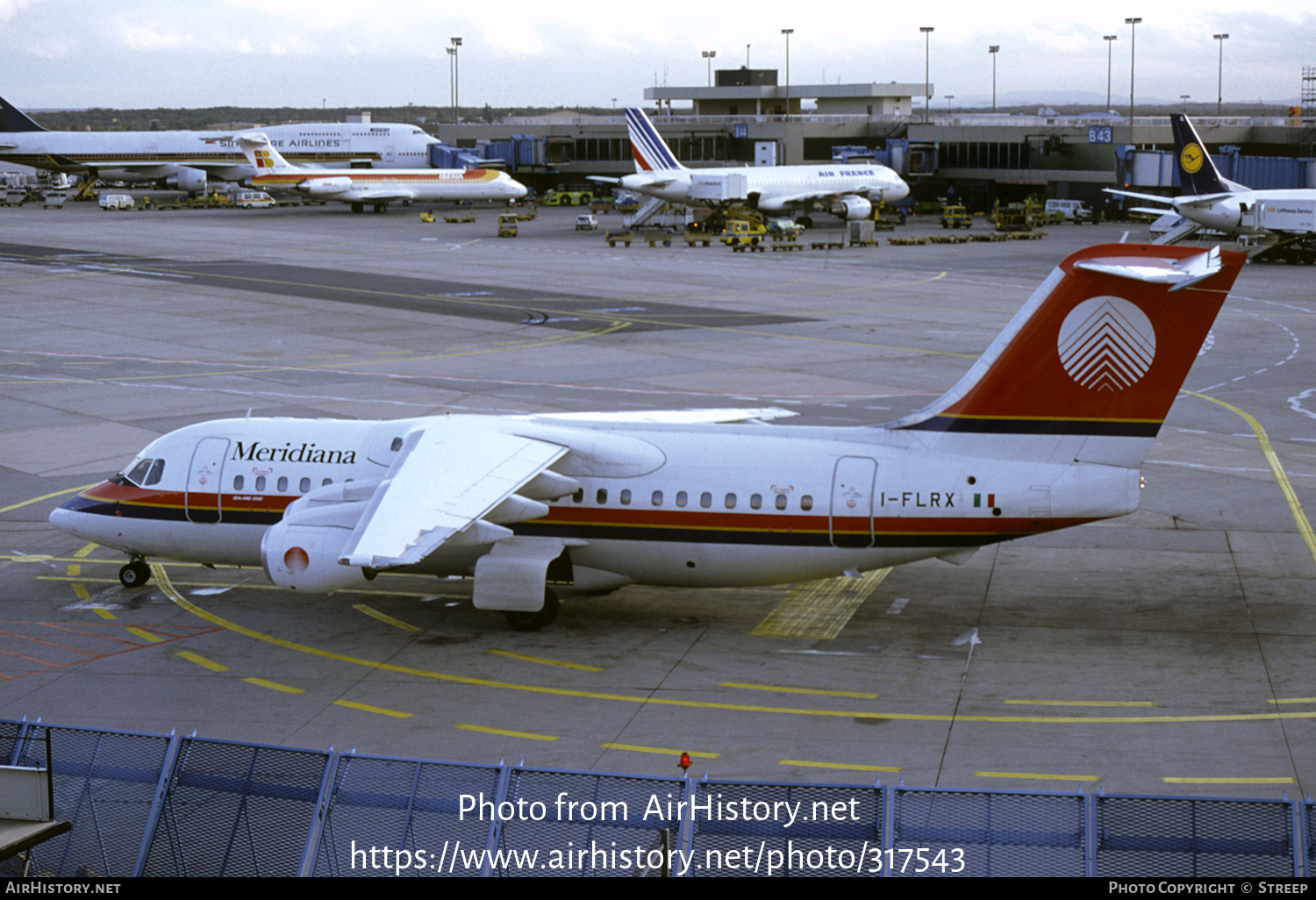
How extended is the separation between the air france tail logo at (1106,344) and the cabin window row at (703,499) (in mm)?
5313

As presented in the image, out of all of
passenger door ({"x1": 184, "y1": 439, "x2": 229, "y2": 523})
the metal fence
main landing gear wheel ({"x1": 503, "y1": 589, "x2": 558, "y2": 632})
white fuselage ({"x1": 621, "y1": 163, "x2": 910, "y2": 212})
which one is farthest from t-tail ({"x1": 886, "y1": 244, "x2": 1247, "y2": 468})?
white fuselage ({"x1": 621, "y1": 163, "x2": 910, "y2": 212})

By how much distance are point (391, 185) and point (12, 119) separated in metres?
51.0

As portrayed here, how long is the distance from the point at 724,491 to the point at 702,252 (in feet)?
251

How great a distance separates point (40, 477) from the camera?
128ft

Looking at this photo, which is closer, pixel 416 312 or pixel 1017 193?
pixel 416 312

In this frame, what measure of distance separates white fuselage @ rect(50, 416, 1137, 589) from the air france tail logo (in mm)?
1624

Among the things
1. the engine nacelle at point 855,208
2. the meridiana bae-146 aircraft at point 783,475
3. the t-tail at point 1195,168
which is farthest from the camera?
the engine nacelle at point 855,208

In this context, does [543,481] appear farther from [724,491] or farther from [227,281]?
[227,281]

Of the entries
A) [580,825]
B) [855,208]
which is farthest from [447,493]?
[855,208]

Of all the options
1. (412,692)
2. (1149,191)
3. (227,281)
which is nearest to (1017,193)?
(1149,191)

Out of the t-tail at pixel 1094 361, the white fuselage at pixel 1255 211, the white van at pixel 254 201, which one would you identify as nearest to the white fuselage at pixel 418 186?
the white van at pixel 254 201

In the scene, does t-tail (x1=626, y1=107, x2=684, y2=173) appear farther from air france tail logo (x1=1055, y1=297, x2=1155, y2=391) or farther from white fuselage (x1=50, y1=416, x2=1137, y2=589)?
air france tail logo (x1=1055, y1=297, x2=1155, y2=391)

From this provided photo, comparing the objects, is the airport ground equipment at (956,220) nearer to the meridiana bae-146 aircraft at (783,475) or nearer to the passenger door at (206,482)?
the meridiana bae-146 aircraft at (783,475)

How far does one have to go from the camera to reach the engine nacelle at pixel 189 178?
160m
